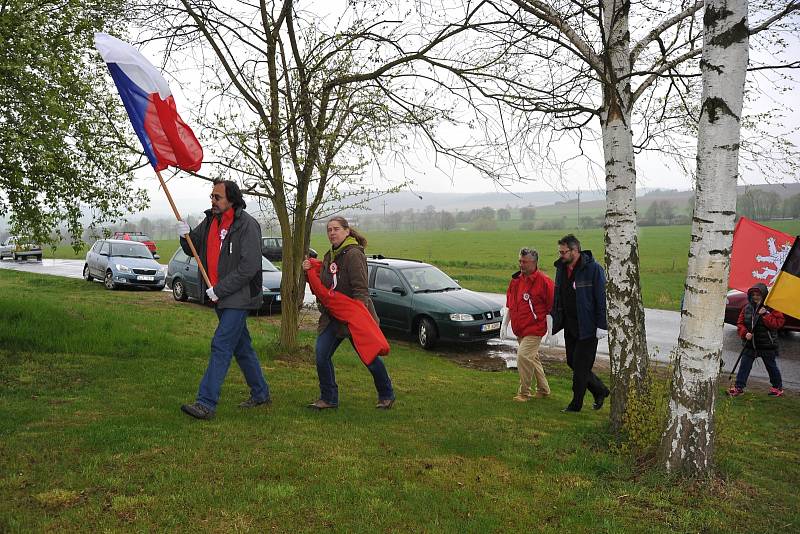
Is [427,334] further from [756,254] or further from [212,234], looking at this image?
[212,234]

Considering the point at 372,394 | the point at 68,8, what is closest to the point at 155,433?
the point at 372,394

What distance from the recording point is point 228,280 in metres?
5.35

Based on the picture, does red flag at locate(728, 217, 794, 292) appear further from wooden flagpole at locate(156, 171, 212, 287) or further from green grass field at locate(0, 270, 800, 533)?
wooden flagpole at locate(156, 171, 212, 287)

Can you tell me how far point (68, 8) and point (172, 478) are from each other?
7203 millimetres

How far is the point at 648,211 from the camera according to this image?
95188mm

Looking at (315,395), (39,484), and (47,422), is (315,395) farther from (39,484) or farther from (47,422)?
(39,484)

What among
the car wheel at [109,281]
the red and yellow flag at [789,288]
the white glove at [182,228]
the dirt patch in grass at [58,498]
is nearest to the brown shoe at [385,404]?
the white glove at [182,228]

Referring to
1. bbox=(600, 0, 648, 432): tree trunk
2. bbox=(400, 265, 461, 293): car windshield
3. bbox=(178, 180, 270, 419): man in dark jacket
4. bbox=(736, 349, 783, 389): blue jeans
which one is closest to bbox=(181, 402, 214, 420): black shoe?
bbox=(178, 180, 270, 419): man in dark jacket

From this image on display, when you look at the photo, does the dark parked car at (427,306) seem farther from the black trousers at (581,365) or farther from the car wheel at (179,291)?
the car wheel at (179,291)

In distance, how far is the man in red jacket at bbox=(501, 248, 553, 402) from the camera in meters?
7.48

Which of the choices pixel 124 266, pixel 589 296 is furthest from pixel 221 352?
pixel 124 266

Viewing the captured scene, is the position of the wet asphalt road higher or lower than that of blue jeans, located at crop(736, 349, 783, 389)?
lower

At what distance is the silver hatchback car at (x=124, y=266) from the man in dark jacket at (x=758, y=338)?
52.7ft

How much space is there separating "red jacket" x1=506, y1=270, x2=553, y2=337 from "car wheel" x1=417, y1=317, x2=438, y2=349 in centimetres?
427
